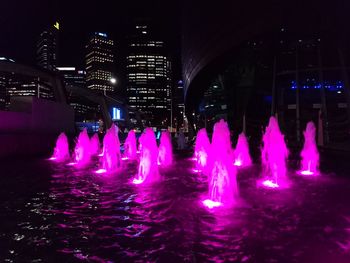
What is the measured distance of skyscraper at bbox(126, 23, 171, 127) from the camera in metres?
126

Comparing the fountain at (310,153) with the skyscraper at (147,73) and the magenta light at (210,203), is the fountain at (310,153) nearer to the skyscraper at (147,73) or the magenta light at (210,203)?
the magenta light at (210,203)

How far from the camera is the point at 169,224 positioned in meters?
6.00

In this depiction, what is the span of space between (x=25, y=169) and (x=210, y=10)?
23.3m

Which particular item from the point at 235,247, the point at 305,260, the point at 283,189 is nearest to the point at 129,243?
the point at 235,247

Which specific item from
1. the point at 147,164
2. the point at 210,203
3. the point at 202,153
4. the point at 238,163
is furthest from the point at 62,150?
the point at 210,203

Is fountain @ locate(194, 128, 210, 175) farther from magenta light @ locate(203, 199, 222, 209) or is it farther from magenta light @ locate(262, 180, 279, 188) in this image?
magenta light @ locate(203, 199, 222, 209)

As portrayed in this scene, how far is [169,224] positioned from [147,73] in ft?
408

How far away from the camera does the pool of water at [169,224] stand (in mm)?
4605

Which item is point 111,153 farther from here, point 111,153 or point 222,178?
point 222,178

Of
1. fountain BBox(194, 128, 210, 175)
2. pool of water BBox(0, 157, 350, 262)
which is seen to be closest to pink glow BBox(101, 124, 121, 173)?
fountain BBox(194, 128, 210, 175)

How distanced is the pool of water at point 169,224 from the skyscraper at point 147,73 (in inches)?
4431

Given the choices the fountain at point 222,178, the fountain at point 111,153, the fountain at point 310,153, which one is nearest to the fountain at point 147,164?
the fountain at point 111,153

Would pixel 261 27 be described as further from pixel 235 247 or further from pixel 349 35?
pixel 235 247

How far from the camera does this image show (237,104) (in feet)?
145
